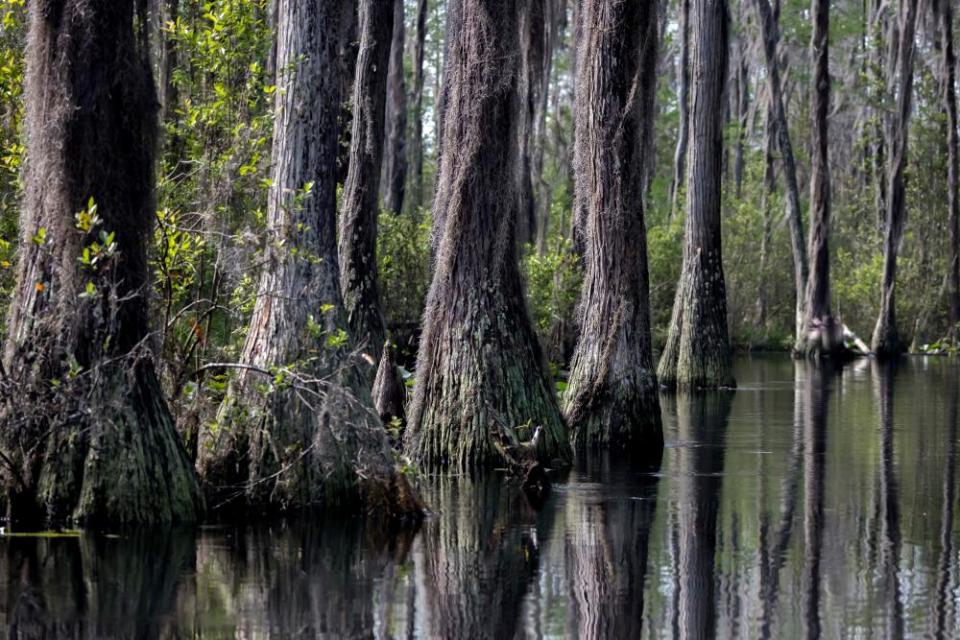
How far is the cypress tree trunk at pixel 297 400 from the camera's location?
33.2 ft

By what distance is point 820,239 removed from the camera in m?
34.7

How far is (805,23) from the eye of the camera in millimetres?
50156

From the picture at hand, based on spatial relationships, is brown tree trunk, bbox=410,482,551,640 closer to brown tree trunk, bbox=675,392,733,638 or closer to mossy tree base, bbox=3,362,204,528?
brown tree trunk, bbox=675,392,733,638

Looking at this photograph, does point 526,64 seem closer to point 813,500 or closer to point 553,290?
point 813,500

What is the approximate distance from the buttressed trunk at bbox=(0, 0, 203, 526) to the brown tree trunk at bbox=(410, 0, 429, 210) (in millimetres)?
29998

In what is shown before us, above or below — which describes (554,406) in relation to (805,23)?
below

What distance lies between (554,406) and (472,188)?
219cm

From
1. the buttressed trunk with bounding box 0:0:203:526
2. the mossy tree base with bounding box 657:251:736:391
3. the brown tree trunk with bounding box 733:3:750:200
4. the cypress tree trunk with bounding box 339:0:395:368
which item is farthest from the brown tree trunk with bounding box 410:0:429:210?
the buttressed trunk with bounding box 0:0:203:526

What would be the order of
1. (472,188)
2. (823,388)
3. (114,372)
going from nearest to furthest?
(114,372), (472,188), (823,388)

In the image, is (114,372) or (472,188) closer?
(114,372)

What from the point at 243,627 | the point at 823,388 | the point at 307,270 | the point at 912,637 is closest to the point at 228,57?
the point at 307,270

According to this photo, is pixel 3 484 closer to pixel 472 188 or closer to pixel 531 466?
pixel 531 466

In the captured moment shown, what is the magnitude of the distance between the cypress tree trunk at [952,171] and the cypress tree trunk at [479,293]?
27.3m

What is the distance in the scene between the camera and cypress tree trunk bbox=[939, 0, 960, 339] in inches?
1470
